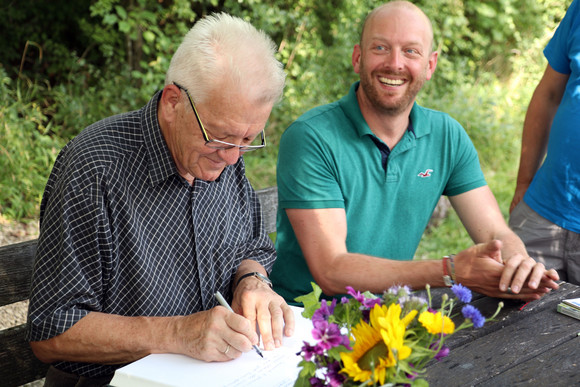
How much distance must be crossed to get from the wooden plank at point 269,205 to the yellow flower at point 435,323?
5.52 ft

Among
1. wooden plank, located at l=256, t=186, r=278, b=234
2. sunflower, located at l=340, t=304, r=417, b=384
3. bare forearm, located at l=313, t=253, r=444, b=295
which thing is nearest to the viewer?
sunflower, located at l=340, t=304, r=417, b=384

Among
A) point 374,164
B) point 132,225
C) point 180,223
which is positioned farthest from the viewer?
point 374,164

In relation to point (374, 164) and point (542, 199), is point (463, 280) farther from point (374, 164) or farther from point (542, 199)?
point (542, 199)

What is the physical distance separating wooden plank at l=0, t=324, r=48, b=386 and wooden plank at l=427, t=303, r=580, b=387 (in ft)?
4.26

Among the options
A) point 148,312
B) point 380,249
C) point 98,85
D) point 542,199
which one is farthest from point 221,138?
point 98,85

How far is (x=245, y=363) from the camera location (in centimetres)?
157

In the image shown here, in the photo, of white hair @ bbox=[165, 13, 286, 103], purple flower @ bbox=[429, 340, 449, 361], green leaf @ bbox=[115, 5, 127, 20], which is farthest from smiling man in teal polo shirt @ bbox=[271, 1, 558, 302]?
green leaf @ bbox=[115, 5, 127, 20]

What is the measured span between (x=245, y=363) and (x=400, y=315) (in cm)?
55

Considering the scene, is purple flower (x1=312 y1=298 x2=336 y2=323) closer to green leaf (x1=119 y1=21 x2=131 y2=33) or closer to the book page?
the book page

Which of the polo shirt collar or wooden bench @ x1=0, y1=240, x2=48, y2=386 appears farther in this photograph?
wooden bench @ x1=0, y1=240, x2=48, y2=386

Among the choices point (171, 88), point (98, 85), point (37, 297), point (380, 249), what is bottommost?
point (98, 85)

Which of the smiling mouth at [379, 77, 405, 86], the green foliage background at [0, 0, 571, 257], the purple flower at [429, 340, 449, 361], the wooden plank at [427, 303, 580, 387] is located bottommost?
Answer: the green foliage background at [0, 0, 571, 257]

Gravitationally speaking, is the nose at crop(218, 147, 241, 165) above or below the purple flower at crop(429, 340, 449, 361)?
above

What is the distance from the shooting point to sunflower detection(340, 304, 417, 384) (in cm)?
108
